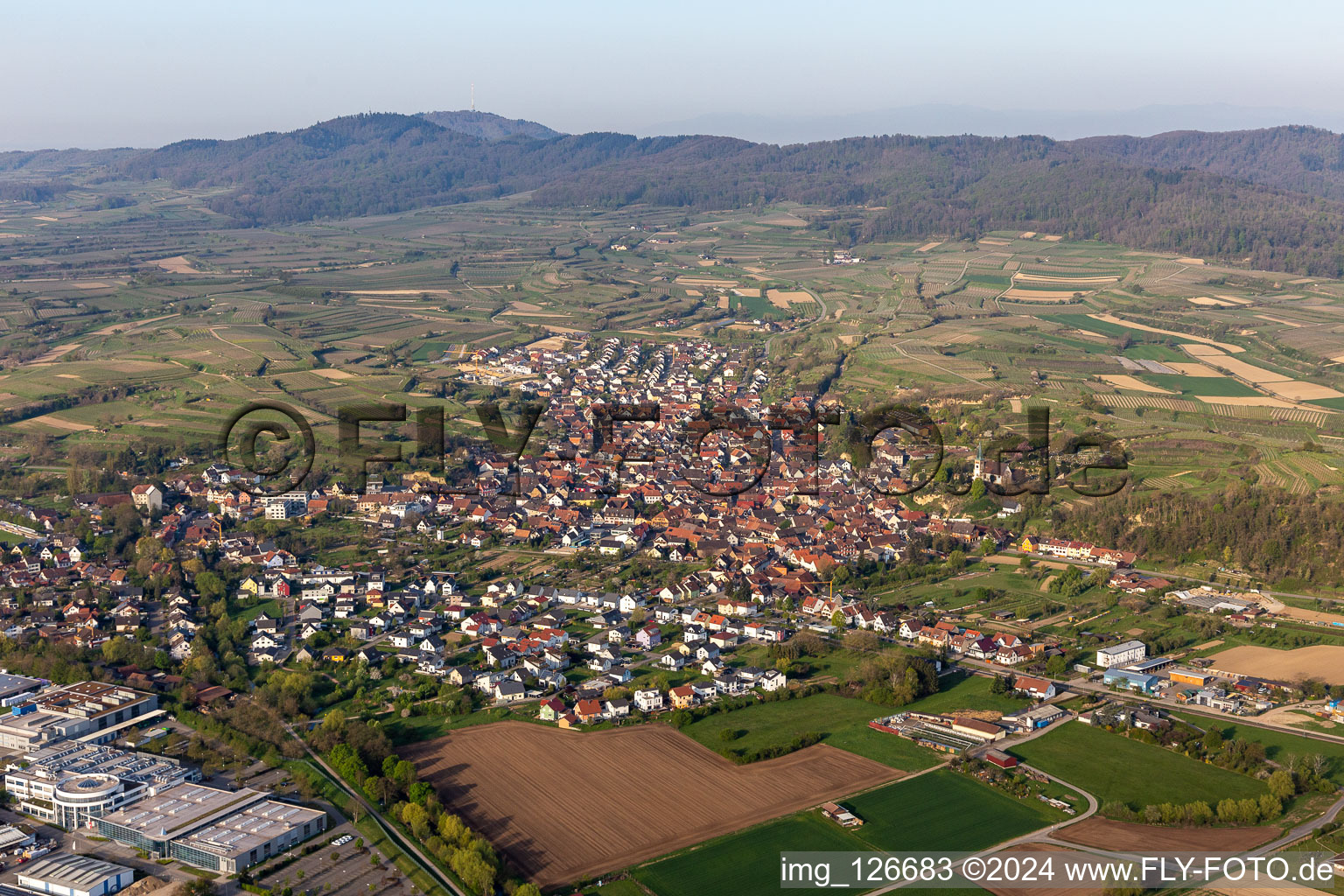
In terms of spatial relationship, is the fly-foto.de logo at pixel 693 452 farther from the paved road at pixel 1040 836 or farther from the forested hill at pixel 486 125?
the forested hill at pixel 486 125

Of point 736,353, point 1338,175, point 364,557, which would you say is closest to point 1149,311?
point 736,353

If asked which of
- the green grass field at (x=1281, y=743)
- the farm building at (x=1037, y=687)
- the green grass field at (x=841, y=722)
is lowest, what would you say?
the green grass field at (x=841, y=722)

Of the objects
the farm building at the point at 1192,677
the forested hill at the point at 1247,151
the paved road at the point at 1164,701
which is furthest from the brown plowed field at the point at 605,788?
the forested hill at the point at 1247,151

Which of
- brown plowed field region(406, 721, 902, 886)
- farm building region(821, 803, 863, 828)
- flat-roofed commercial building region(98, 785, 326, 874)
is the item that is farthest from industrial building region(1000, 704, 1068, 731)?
flat-roofed commercial building region(98, 785, 326, 874)

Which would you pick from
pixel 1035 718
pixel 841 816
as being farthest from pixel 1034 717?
pixel 841 816

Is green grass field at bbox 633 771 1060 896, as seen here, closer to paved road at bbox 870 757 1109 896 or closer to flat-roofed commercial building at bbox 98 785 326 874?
paved road at bbox 870 757 1109 896

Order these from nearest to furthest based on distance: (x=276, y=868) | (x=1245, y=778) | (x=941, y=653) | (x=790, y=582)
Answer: (x=276, y=868) < (x=1245, y=778) < (x=941, y=653) < (x=790, y=582)

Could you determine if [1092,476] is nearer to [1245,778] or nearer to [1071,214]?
[1245,778]
